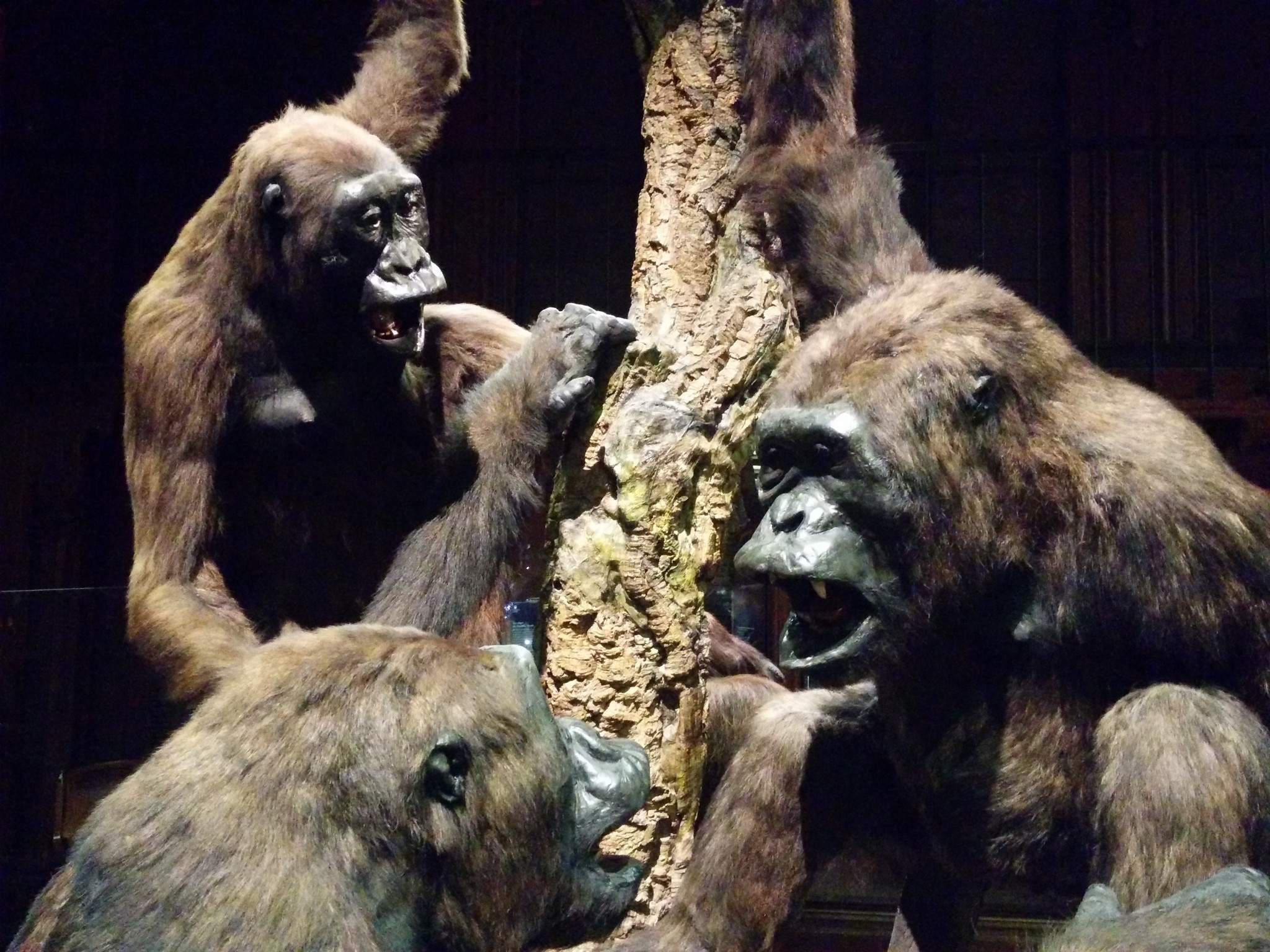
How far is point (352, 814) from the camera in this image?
1.93 metres

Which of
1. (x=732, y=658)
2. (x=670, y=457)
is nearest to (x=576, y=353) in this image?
(x=670, y=457)

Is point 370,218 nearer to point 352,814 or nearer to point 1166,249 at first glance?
point 352,814

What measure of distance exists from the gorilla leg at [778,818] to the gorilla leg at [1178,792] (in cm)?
56

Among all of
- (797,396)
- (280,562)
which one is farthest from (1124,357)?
(280,562)

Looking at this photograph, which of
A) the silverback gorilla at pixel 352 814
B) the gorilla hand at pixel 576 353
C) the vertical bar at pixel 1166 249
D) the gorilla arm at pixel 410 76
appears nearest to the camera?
the silverback gorilla at pixel 352 814

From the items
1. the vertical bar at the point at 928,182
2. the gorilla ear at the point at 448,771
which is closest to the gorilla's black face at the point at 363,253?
the gorilla ear at the point at 448,771

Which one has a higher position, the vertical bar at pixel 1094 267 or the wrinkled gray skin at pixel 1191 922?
the vertical bar at pixel 1094 267

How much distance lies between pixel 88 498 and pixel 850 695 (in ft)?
9.40

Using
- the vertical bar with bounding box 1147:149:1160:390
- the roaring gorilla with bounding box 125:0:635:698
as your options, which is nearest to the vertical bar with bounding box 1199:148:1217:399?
the vertical bar with bounding box 1147:149:1160:390

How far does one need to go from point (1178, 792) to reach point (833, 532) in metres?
0.66

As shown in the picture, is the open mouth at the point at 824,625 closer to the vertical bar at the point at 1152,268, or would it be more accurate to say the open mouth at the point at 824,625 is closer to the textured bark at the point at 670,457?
the textured bark at the point at 670,457

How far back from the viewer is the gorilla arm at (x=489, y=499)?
2.86 meters

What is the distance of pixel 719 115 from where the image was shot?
9.45 ft

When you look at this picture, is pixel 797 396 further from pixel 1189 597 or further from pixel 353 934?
pixel 353 934
